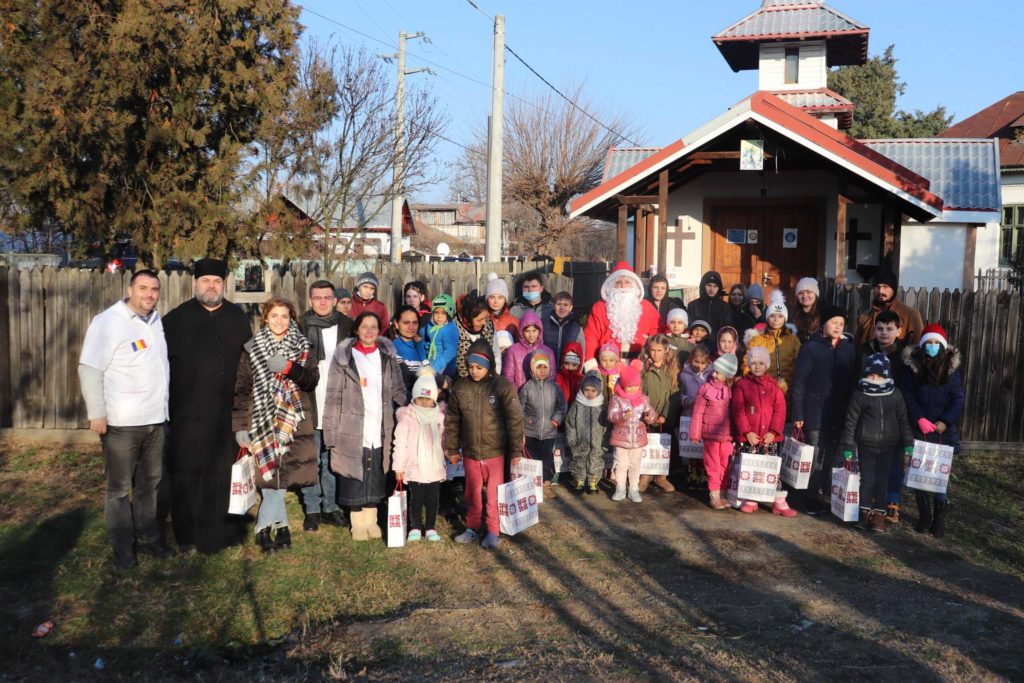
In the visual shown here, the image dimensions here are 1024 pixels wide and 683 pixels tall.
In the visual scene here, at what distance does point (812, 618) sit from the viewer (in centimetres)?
521

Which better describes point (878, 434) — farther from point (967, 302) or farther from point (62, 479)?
point (62, 479)

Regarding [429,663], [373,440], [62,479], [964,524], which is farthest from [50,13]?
[964,524]

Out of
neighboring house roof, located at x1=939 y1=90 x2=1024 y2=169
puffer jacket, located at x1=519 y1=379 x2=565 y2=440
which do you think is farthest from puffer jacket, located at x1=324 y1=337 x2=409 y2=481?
neighboring house roof, located at x1=939 y1=90 x2=1024 y2=169

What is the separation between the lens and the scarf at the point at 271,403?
20.2 ft

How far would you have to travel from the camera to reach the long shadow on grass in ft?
16.3

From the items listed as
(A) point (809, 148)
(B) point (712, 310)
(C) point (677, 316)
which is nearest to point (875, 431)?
(C) point (677, 316)

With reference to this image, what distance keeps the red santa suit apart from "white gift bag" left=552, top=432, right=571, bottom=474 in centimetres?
89

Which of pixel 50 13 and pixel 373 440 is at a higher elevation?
pixel 50 13

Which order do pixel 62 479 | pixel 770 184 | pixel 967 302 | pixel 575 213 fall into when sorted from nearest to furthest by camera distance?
pixel 62 479
pixel 967 302
pixel 575 213
pixel 770 184

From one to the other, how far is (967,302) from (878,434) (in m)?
3.91

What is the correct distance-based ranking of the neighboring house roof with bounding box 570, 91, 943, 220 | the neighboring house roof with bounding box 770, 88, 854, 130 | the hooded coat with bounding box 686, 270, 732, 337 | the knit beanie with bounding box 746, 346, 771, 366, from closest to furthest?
the knit beanie with bounding box 746, 346, 771, 366 < the hooded coat with bounding box 686, 270, 732, 337 < the neighboring house roof with bounding box 570, 91, 943, 220 < the neighboring house roof with bounding box 770, 88, 854, 130

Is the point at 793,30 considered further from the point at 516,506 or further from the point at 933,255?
the point at 516,506

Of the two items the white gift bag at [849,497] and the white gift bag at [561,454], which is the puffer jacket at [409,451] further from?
the white gift bag at [849,497]

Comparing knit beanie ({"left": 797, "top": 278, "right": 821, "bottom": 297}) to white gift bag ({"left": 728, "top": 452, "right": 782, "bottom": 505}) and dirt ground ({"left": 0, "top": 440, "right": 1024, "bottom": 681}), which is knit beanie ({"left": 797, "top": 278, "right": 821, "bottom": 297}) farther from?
dirt ground ({"left": 0, "top": 440, "right": 1024, "bottom": 681})
